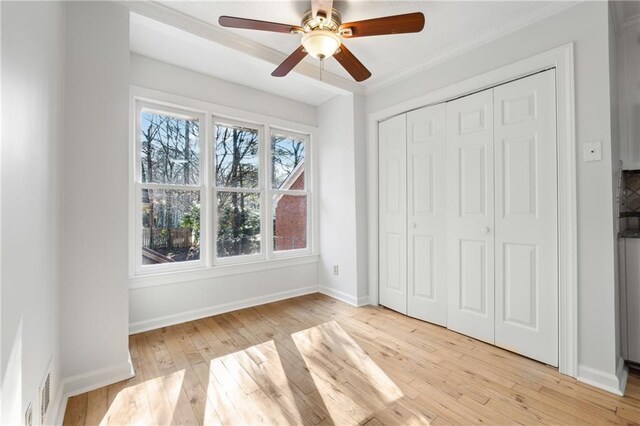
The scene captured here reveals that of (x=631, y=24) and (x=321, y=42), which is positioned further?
(x=631, y=24)

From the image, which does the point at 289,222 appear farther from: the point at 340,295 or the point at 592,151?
the point at 592,151

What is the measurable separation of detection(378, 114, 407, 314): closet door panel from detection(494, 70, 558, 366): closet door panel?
0.90 metres

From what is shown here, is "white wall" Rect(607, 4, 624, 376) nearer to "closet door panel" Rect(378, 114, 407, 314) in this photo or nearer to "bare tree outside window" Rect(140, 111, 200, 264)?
"closet door panel" Rect(378, 114, 407, 314)

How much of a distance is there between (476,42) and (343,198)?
199cm

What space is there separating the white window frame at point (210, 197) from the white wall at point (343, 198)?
0.63 ft

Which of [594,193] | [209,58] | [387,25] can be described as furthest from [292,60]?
[594,193]

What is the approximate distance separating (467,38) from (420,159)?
1082 millimetres

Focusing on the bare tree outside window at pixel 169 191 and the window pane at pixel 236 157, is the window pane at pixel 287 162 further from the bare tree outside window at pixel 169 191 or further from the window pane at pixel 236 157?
the bare tree outside window at pixel 169 191

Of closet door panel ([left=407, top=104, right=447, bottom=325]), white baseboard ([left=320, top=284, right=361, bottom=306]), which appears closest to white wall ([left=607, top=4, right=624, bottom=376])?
closet door panel ([left=407, top=104, right=447, bottom=325])

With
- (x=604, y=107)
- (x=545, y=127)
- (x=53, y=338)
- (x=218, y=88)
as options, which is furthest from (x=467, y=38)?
(x=53, y=338)

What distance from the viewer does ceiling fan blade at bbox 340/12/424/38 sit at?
5.30ft

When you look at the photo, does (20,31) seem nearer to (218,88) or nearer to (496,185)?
(218,88)

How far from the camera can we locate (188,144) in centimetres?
301

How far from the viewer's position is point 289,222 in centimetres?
376
